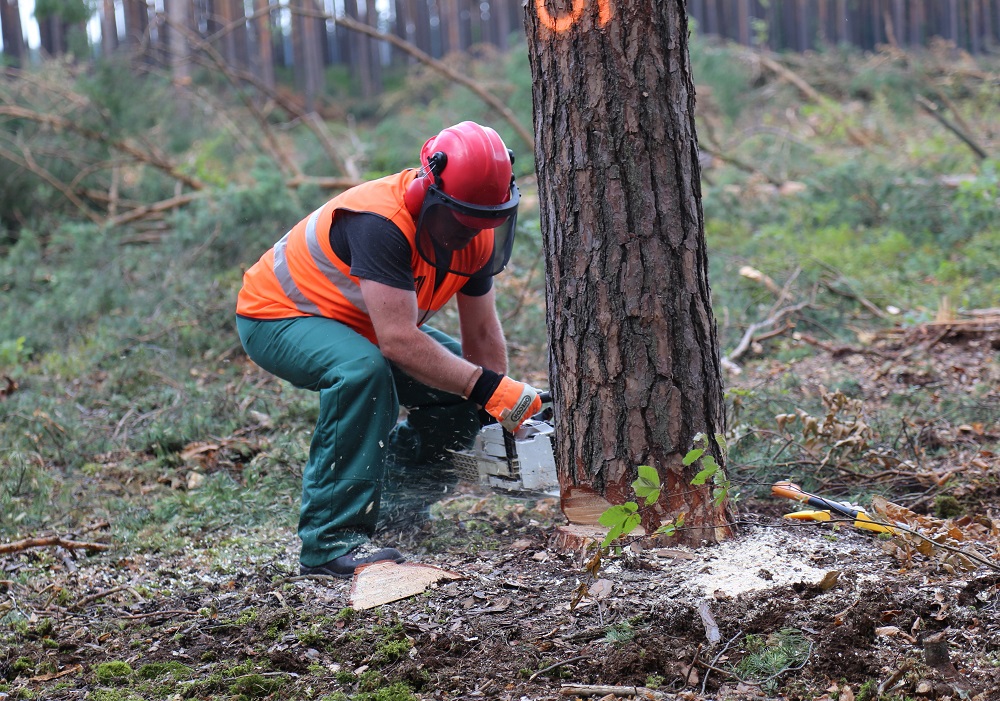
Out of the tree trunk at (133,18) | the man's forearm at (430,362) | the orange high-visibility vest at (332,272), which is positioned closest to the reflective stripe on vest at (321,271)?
the orange high-visibility vest at (332,272)

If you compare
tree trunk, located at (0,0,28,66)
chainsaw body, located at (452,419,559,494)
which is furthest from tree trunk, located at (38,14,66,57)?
chainsaw body, located at (452,419,559,494)

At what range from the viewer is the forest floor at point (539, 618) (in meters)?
2.05

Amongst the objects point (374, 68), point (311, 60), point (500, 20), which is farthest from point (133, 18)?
point (500, 20)

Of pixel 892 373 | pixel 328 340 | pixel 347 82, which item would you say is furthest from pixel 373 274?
pixel 347 82

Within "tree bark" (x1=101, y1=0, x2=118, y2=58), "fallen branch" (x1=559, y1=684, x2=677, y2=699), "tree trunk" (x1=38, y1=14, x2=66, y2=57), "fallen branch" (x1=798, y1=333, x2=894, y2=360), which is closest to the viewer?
"fallen branch" (x1=559, y1=684, x2=677, y2=699)

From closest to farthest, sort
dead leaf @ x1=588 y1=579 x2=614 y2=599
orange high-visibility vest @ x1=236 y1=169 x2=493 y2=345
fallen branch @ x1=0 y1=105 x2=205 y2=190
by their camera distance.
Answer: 1. dead leaf @ x1=588 y1=579 x2=614 y2=599
2. orange high-visibility vest @ x1=236 y1=169 x2=493 y2=345
3. fallen branch @ x1=0 y1=105 x2=205 y2=190

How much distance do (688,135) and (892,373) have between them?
2.62 metres

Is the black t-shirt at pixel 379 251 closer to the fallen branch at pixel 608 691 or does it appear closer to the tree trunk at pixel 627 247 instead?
the tree trunk at pixel 627 247

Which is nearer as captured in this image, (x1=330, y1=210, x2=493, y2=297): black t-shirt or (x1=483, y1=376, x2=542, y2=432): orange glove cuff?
(x1=330, y1=210, x2=493, y2=297): black t-shirt

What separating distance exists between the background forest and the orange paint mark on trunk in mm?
1512

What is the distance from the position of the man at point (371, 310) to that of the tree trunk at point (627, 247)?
324 millimetres

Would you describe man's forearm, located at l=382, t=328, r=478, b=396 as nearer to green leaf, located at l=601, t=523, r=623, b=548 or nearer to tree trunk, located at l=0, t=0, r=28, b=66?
green leaf, located at l=601, t=523, r=623, b=548

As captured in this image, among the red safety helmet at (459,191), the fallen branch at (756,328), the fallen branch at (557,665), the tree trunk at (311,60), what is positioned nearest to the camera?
the fallen branch at (557,665)

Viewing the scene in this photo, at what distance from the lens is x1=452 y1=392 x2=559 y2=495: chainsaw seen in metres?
3.02
